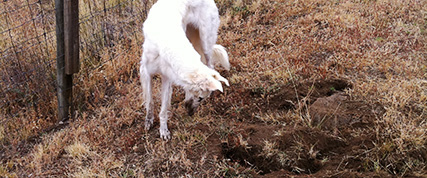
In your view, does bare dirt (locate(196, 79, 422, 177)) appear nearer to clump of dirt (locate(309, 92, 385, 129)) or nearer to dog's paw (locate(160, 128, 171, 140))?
clump of dirt (locate(309, 92, 385, 129))

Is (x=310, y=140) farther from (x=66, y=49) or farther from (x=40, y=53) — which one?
(x=40, y=53)

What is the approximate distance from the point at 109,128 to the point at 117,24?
2.67 meters

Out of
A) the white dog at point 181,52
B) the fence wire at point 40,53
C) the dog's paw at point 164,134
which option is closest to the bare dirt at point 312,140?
the dog's paw at point 164,134

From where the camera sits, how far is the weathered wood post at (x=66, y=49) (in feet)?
14.1

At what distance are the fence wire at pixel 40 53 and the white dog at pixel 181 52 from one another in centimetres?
151

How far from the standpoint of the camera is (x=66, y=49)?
4574 millimetres

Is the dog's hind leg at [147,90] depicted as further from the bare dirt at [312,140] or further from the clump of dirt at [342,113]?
the clump of dirt at [342,113]

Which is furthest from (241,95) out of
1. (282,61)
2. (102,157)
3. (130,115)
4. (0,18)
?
(0,18)

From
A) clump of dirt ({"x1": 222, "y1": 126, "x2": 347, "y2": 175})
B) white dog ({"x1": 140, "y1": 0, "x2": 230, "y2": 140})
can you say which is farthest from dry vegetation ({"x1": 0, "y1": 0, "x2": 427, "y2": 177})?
white dog ({"x1": 140, "y1": 0, "x2": 230, "y2": 140})

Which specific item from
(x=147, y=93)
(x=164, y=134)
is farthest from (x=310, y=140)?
(x=147, y=93)

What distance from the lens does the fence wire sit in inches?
202

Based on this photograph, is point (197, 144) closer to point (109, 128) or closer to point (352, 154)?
point (109, 128)

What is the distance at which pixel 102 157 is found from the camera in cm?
410

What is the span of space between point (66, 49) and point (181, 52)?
5.81 ft
